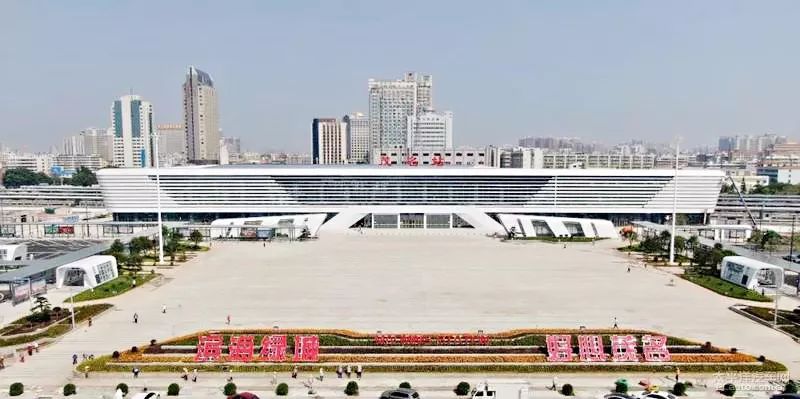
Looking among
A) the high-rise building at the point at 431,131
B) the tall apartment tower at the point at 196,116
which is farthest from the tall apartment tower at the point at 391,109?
the tall apartment tower at the point at 196,116

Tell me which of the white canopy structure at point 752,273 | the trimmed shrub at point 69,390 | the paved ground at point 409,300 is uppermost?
the white canopy structure at point 752,273

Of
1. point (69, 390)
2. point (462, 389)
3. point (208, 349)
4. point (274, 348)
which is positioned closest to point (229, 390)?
point (274, 348)

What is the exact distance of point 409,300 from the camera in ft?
111

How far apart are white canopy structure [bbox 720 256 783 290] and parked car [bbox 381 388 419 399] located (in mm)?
28830

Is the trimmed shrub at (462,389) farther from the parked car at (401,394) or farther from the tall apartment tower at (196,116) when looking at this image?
the tall apartment tower at (196,116)

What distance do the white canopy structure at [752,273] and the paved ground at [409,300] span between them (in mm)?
3429

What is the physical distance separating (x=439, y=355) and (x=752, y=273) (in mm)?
25648

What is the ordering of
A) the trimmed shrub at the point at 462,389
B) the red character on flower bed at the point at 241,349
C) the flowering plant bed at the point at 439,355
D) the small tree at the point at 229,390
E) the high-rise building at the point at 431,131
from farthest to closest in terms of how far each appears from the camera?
the high-rise building at the point at 431,131 < the red character on flower bed at the point at 241,349 < the flowering plant bed at the point at 439,355 < the trimmed shrub at the point at 462,389 < the small tree at the point at 229,390

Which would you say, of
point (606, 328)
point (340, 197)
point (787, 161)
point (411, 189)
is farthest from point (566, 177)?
point (787, 161)

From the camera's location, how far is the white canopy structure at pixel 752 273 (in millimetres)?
36438

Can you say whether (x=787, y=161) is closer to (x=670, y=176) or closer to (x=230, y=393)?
(x=670, y=176)

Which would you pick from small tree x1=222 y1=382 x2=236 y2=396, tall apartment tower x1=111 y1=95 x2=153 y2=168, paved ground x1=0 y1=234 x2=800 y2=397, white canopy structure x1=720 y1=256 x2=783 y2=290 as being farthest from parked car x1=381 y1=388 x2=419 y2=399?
tall apartment tower x1=111 y1=95 x2=153 y2=168

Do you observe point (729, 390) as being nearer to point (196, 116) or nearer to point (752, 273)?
point (752, 273)

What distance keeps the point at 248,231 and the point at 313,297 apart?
31598 millimetres
